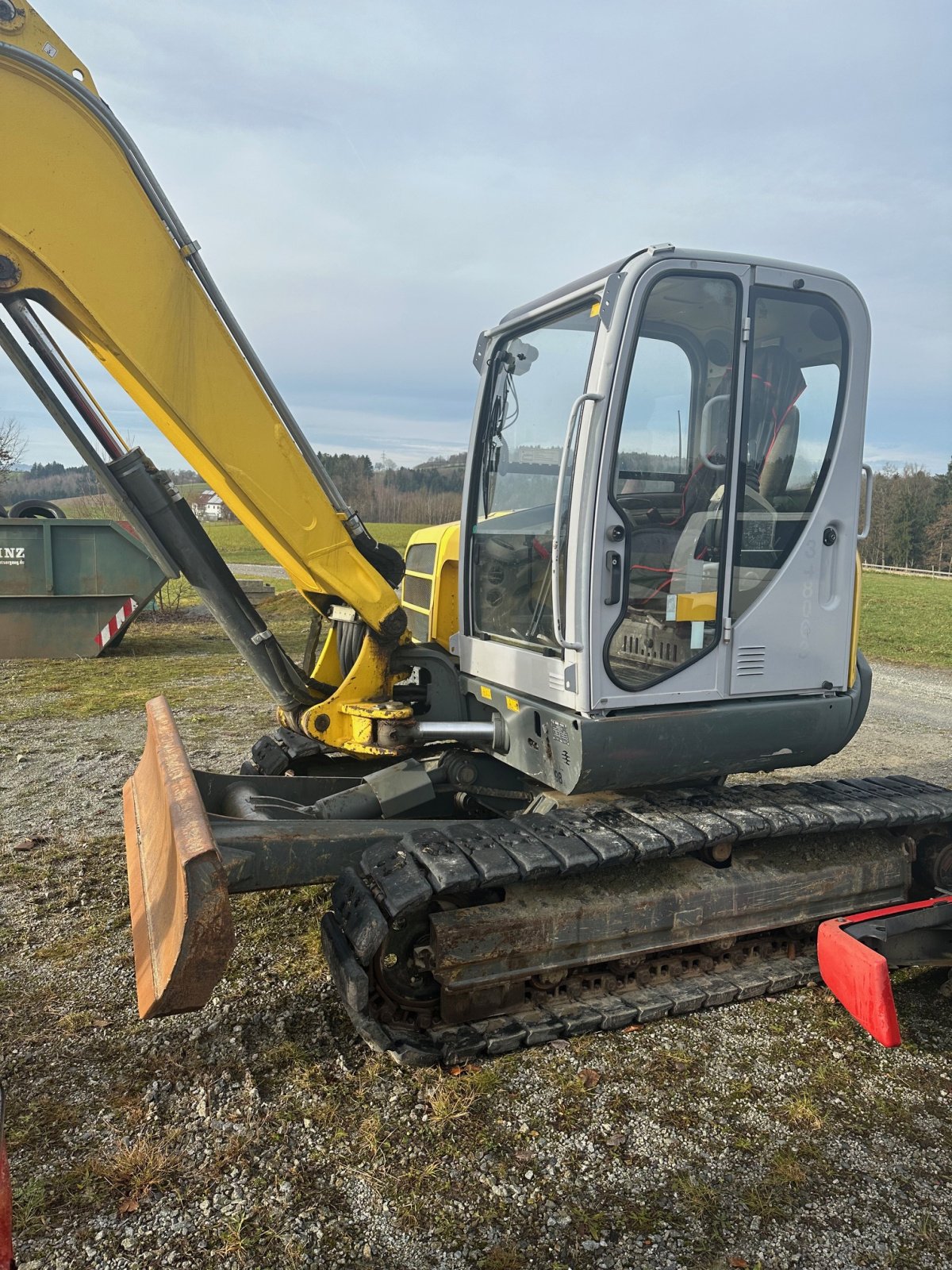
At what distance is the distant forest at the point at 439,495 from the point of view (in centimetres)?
488

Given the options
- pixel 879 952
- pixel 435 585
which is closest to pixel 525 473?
pixel 435 585

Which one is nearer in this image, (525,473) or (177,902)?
(177,902)

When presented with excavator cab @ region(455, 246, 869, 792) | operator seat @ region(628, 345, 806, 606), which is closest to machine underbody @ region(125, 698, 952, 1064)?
excavator cab @ region(455, 246, 869, 792)

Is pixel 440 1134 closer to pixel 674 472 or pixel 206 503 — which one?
pixel 674 472

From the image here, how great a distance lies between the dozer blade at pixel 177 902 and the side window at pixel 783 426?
242 cm

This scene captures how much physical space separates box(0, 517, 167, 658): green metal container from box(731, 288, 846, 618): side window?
379 inches

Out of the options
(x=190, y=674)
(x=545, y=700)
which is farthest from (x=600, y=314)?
(x=190, y=674)

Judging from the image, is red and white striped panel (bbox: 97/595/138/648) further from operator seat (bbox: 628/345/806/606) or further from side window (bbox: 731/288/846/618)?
side window (bbox: 731/288/846/618)

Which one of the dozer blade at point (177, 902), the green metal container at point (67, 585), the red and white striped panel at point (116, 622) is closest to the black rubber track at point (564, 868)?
the dozer blade at point (177, 902)

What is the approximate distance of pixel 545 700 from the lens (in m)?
3.80

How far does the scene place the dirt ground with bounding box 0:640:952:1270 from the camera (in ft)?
8.04

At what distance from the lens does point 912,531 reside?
6088 centimetres

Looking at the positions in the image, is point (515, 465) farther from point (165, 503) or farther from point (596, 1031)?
point (596, 1031)

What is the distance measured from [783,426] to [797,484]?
0.88 feet
